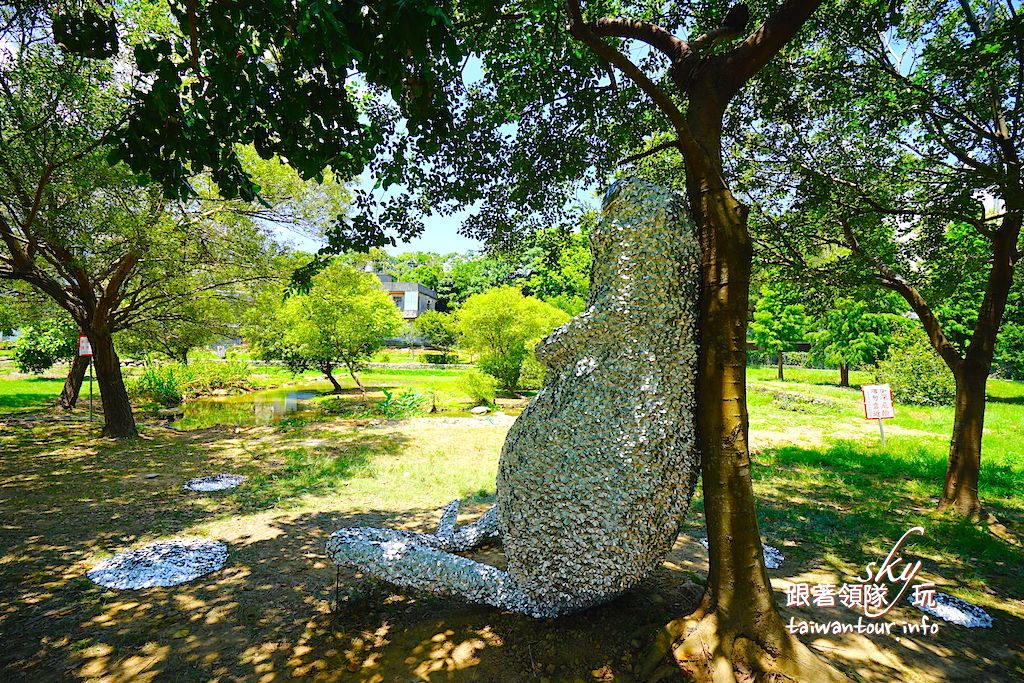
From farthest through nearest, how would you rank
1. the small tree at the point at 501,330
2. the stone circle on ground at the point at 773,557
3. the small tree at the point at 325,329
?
the small tree at the point at 501,330
the small tree at the point at 325,329
the stone circle on ground at the point at 773,557

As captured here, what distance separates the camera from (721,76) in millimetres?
2926

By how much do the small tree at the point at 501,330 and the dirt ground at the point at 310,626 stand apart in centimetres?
1286

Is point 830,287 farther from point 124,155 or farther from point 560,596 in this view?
point 124,155

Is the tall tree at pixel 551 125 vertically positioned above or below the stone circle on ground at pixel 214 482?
above

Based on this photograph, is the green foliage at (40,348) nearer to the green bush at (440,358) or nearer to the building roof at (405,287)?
the green bush at (440,358)

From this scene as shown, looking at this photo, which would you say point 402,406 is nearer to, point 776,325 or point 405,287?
point 776,325

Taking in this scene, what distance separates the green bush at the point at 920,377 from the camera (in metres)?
15.3

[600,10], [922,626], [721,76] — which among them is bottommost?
[922,626]

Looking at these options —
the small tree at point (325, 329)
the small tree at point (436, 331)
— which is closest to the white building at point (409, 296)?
the small tree at point (436, 331)

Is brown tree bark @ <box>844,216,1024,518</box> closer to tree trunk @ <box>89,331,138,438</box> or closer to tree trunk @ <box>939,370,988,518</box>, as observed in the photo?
tree trunk @ <box>939,370,988,518</box>

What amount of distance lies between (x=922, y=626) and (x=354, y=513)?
204 inches

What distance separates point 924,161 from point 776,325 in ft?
78.3

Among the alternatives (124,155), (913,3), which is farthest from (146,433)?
(913,3)

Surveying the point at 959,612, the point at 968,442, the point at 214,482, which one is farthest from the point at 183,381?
the point at 968,442
